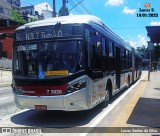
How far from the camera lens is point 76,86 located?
9.02 meters

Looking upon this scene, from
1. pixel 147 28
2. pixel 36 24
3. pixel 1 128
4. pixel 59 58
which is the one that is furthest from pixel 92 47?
pixel 147 28

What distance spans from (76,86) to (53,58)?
1.06 metres

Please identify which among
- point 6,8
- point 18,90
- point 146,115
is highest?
point 6,8

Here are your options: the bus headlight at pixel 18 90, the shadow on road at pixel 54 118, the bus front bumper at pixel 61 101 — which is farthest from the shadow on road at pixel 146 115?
the bus headlight at pixel 18 90

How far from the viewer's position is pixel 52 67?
360 inches

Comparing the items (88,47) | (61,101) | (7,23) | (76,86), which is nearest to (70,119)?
(61,101)

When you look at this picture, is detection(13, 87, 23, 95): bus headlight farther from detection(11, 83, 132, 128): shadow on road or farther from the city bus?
detection(11, 83, 132, 128): shadow on road

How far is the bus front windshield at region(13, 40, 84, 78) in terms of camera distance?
911 cm

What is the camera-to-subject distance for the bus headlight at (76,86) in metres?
8.92

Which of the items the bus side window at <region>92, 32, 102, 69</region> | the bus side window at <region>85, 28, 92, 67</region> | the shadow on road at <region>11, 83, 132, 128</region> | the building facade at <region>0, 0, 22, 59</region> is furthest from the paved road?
the building facade at <region>0, 0, 22, 59</region>

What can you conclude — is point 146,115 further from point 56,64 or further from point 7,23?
point 7,23

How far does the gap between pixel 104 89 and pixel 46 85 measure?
3.28 metres

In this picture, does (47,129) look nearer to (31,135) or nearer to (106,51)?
(31,135)

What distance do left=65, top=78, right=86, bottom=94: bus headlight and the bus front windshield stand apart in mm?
341
